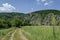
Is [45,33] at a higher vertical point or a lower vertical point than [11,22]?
higher

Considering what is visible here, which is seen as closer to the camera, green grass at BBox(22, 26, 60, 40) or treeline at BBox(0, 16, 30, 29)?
green grass at BBox(22, 26, 60, 40)

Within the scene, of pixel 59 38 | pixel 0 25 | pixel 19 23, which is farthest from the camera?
pixel 19 23

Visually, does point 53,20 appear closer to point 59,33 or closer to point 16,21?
point 59,33

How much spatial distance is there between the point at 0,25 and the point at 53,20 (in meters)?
92.4

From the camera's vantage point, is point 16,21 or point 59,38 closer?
point 59,38

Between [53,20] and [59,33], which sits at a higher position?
[53,20]

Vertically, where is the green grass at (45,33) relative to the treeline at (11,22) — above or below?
above

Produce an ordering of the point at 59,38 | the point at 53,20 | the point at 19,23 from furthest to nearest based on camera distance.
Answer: the point at 19,23, the point at 59,38, the point at 53,20

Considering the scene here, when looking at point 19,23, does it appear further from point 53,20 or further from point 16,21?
point 53,20

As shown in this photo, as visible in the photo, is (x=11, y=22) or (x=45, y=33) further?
(x=11, y=22)

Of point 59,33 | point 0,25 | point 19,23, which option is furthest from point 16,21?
point 59,33

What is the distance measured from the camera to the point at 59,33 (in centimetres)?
1759

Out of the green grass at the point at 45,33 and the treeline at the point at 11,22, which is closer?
the green grass at the point at 45,33

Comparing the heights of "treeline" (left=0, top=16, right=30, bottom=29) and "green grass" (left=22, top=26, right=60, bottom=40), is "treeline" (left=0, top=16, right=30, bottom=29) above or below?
below
